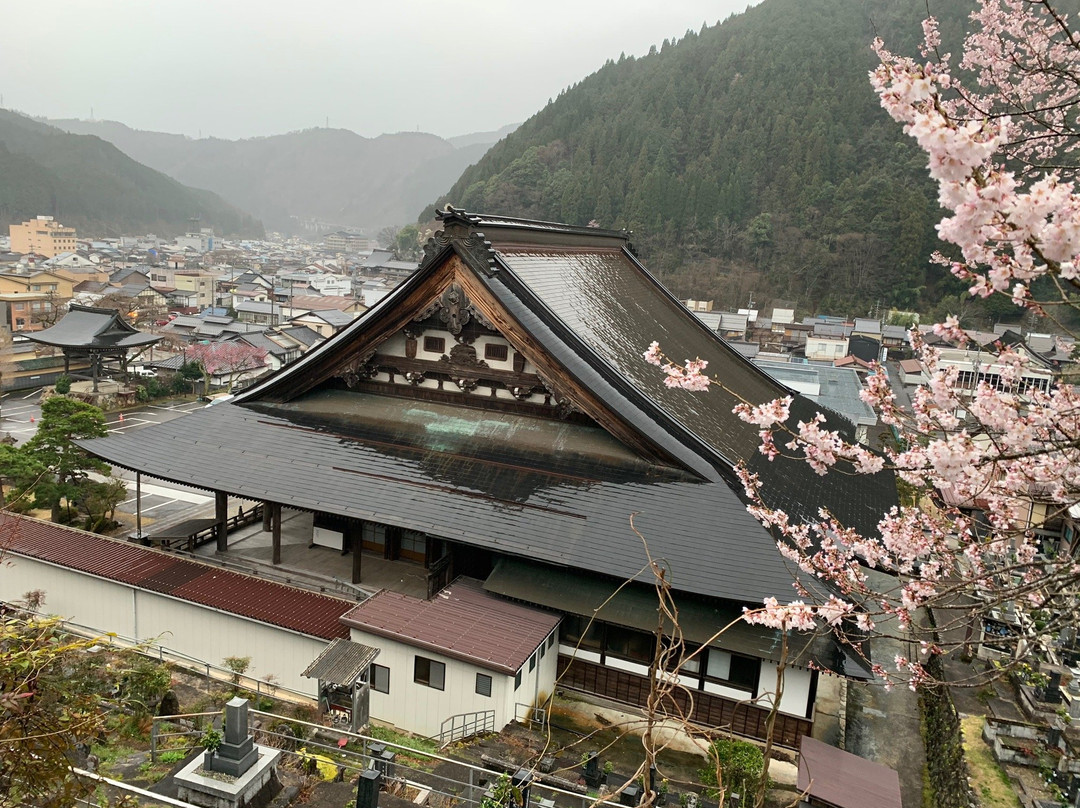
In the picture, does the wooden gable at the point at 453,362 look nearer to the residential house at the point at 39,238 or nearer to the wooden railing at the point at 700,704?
the wooden railing at the point at 700,704

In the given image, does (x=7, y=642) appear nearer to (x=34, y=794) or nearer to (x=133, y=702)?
(x=34, y=794)

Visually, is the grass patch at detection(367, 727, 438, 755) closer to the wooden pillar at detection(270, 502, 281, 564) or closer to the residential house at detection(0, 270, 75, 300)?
A: the wooden pillar at detection(270, 502, 281, 564)

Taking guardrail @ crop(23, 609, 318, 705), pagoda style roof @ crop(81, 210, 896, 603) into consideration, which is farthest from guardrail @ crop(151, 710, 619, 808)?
pagoda style roof @ crop(81, 210, 896, 603)

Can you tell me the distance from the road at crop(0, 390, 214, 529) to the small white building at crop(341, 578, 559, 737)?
746 centimetres

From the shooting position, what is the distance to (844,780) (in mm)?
8430

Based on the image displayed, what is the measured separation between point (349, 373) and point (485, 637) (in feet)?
19.9

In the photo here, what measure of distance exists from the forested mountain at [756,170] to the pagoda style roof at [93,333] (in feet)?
194

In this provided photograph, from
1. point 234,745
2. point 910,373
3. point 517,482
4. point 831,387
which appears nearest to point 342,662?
point 234,745

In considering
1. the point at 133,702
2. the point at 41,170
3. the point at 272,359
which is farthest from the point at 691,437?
the point at 41,170

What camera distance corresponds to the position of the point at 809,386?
30.1 m

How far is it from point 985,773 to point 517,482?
25.1 ft

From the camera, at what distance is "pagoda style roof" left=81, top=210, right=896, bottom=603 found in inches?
401

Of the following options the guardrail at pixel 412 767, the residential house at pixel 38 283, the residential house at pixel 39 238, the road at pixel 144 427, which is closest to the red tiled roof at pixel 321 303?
the residential house at pixel 38 283

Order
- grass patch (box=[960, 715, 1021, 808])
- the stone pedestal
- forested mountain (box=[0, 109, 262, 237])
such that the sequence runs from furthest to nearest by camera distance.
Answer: forested mountain (box=[0, 109, 262, 237]) < grass patch (box=[960, 715, 1021, 808]) < the stone pedestal
